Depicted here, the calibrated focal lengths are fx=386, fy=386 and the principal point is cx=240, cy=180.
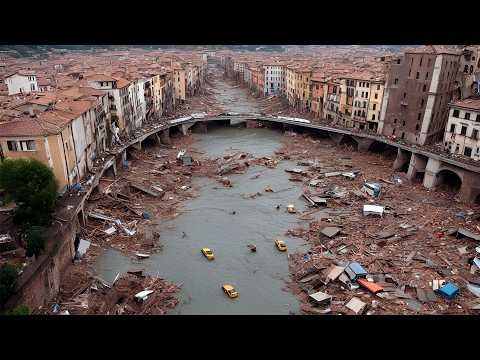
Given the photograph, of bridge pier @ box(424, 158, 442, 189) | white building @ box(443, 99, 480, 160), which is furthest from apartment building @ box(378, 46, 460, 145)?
bridge pier @ box(424, 158, 442, 189)

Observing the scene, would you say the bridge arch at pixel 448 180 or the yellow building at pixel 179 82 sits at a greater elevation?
the yellow building at pixel 179 82

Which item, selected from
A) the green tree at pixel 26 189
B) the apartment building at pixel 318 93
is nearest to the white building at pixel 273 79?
the apartment building at pixel 318 93

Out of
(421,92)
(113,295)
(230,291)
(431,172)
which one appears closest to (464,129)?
(431,172)

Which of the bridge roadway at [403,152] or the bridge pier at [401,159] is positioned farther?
the bridge pier at [401,159]

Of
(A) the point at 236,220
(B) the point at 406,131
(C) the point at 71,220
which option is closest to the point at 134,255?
(C) the point at 71,220

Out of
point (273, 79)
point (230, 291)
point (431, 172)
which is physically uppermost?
point (273, 79)

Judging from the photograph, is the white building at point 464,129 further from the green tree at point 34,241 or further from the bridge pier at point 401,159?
the green tree at point 34,241

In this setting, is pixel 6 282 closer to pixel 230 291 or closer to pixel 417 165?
pixel 230 291
